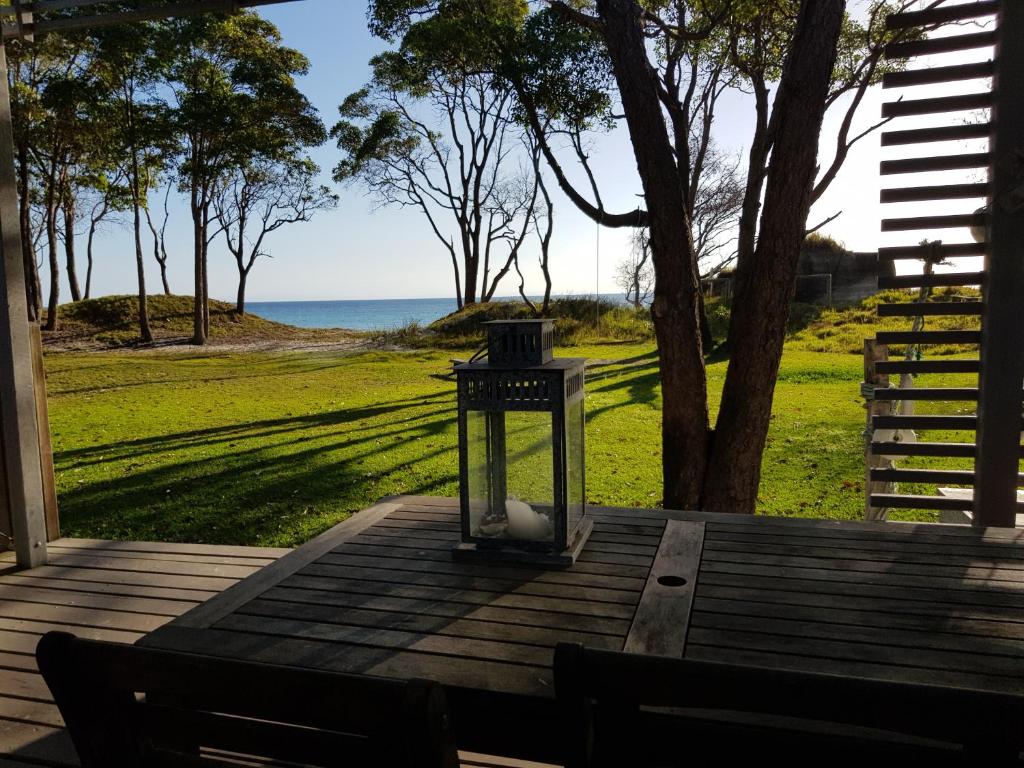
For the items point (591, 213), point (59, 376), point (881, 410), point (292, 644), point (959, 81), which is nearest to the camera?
point (292, 644)

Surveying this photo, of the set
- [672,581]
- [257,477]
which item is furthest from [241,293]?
[672,581]

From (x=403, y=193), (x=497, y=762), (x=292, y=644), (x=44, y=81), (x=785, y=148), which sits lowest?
(x=497, y=762)

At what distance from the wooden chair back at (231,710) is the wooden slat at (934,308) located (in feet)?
9.24

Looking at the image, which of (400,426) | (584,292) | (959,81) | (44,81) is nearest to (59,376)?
(400,426)

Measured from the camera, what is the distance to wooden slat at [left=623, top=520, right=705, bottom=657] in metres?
1.42

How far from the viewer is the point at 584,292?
61.8 feet

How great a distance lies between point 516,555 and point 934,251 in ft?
7.35

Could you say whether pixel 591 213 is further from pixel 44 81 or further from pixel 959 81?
pixel 44 81

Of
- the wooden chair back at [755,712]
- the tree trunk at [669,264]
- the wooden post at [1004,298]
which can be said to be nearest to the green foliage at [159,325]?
the tree trunk at [669,264]

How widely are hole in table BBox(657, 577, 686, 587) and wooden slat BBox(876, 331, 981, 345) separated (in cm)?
188

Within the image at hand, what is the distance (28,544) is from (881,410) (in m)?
4.10

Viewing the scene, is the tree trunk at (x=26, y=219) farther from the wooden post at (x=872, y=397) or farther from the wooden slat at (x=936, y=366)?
the wooden slat at (x=936, y=366)

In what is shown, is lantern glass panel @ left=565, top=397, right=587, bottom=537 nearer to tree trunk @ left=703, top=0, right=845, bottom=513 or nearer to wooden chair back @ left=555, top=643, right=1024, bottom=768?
wooden chair back @ left=555, top=643, right=1024, bottom=768

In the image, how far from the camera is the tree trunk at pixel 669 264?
11.4 feet
